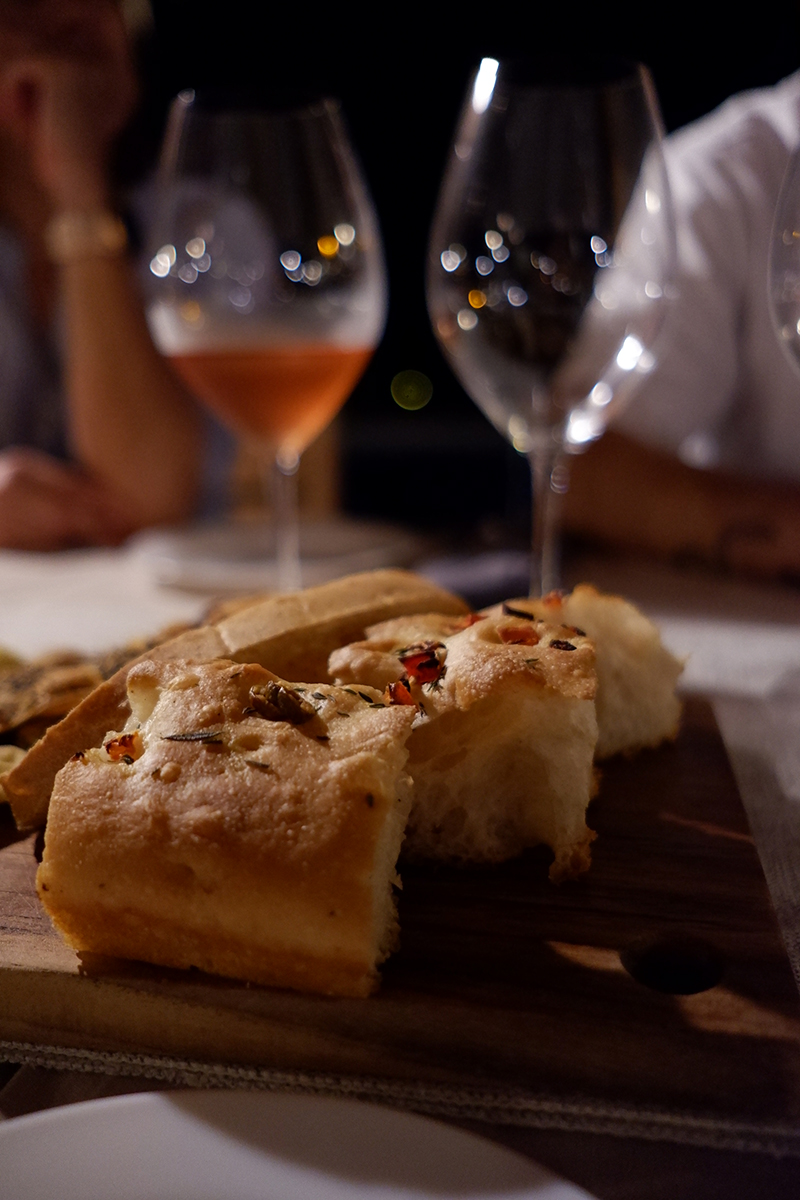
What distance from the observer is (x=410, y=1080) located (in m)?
0.52

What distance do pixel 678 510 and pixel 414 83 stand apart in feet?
14.9

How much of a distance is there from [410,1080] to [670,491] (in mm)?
1298

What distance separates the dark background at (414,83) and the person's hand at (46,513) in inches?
123

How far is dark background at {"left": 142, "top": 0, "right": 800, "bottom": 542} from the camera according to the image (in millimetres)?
4887

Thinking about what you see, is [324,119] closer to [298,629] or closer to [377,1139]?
[298,629]

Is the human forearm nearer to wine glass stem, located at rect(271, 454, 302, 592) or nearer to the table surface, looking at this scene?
the table surface

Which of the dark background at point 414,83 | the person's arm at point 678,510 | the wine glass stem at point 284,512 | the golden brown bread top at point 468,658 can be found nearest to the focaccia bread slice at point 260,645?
the golden brown bread top at point 468,658

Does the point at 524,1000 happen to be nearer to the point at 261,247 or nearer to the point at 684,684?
the point at 684,684

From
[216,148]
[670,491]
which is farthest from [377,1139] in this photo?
[670,491]

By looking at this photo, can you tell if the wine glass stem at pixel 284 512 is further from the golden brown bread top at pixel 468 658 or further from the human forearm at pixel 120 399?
the human forearm at pixel 120 399

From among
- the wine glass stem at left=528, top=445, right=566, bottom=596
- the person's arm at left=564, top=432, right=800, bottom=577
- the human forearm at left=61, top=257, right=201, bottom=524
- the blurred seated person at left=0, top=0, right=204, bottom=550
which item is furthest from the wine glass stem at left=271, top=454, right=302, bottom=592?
the human forearm at left=61, top=257, right=201, bottom=524

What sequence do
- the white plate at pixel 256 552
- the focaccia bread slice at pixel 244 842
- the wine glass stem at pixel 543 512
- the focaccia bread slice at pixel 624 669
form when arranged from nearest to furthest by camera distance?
the focaccia bread slice at pixel 244 842
the focaccia bread slice at pixel 624 669
the wine glass stem at pixel 543 512
the white plate at pixel 256 552

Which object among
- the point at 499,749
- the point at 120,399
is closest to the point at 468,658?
the point at 499,749

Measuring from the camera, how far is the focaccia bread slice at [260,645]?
0.72 metres
